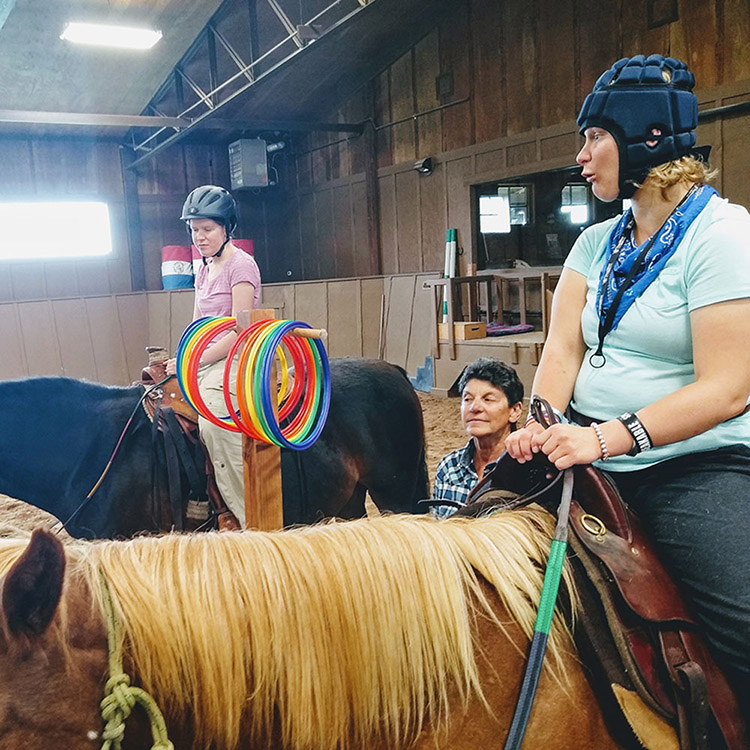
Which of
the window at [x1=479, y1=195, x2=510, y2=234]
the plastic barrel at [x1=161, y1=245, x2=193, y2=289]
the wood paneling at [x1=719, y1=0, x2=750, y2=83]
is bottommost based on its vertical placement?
the plastic barrel at [x1=161, y1=245, x2=193, y2=289]

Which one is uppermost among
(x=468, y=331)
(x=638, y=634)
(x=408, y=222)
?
(x=408, y=222)

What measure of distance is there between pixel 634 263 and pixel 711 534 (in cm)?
44

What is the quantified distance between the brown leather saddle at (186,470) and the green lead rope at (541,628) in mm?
1856

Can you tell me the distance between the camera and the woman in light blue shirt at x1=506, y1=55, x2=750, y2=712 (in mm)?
1023

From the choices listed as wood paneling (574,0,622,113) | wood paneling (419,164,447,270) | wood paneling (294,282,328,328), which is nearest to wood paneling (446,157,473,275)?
wood paneling (419,164,447,270)

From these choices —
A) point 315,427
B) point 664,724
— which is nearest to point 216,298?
point 315,427

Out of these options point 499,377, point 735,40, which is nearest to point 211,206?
point 499,377

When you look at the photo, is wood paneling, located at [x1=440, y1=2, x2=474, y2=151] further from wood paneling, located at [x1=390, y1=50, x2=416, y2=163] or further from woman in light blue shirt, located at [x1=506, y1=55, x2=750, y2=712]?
woman in light blue shirt, located at [x1=506, y1=55, x2=750, y2=712]

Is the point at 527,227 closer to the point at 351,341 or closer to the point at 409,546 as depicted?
the point at 351,341

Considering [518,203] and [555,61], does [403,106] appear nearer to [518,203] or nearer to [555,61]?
[518,203]

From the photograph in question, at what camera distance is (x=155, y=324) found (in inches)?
388

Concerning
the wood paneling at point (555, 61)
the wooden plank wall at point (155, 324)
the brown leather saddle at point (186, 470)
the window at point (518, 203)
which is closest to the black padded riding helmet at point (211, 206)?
the brown leather saddle at point (186, 470)

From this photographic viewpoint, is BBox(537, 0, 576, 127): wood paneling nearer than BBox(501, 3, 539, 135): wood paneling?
Yes

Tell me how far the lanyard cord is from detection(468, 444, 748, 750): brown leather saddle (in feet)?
0.81
